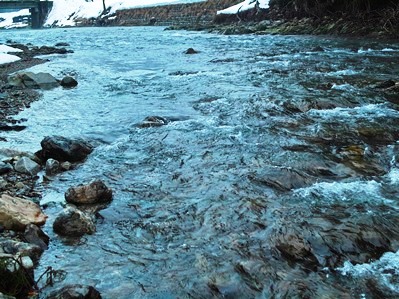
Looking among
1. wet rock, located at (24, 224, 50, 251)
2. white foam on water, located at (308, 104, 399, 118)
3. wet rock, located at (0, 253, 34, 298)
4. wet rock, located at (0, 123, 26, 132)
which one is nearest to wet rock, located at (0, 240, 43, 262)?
wet rock, located at (24, 224, 50, 251)

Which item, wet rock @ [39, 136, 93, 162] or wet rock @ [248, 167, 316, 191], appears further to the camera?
wet rock @ [39, 136, 93, 162]

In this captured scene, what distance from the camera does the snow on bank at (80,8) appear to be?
73.0 metres

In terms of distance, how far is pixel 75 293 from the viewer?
9.66 ft

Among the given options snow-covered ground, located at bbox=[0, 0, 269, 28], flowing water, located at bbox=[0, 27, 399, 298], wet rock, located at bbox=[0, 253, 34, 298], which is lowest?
flowing water, located at bbox=[0, 27, 399, 298]

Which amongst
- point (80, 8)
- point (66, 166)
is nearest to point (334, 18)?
point (66, 166)

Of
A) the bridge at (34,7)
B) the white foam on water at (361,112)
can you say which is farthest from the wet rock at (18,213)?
the bridge at (34,7)

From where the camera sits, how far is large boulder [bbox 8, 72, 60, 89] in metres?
12.4

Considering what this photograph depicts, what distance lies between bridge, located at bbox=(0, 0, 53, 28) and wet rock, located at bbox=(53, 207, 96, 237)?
8629 centimetres

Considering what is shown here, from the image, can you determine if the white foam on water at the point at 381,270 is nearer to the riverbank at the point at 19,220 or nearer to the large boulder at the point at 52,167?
the riverbank at the point at 19,220

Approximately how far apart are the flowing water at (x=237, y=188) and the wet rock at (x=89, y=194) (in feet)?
0.48

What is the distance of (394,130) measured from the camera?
6887mm

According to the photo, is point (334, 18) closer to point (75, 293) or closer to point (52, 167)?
point (52, 167)

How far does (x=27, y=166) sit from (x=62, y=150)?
67 cm

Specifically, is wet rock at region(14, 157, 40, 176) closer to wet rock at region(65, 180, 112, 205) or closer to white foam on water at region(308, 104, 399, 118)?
wet rock at region(65, 180, 112, 205)
